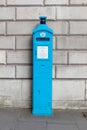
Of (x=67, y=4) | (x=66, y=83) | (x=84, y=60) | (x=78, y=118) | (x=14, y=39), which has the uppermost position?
(x=67, y=4)

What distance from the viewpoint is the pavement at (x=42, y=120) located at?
23.1 ft

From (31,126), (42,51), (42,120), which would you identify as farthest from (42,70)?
(31,126)

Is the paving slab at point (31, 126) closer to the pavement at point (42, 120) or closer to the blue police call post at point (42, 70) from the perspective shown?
the pavement at point (42, 120)

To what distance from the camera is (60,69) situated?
8203mm

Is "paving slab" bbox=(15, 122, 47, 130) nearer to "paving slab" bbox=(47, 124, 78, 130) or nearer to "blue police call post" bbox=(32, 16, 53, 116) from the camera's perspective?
"paving slab" bbox=(47, 124, 78, 130)

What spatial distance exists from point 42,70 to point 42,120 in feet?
3.61

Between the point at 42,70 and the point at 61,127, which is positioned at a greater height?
the point at 42,70

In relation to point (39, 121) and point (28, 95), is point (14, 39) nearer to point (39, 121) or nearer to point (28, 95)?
point (28, 95)

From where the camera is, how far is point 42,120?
7.50m

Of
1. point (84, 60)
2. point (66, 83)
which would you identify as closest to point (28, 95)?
point (66, 83)

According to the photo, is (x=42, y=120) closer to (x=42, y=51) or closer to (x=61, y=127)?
(x=61, y=127)

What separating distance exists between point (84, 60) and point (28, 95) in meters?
1.60

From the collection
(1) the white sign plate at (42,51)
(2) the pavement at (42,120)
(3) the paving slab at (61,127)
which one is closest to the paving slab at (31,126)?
(2) the pavement at (42,120)

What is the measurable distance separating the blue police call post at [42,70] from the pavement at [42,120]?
10.1 inches
